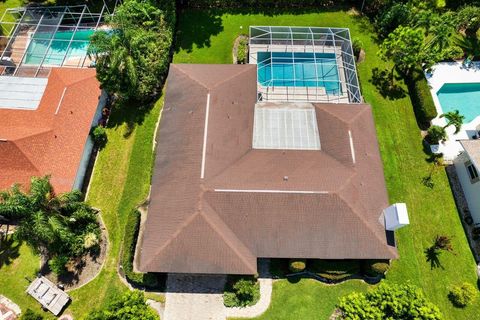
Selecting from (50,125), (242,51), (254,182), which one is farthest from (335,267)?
(50,125)

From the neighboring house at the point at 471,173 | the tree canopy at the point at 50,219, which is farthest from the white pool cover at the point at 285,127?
the tree canopy at the point at 50,219

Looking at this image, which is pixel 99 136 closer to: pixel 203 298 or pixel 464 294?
pixel 203 298

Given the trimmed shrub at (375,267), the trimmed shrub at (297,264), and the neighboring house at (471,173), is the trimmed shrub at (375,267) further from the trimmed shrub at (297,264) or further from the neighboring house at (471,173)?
the neighboring house at (471,173)

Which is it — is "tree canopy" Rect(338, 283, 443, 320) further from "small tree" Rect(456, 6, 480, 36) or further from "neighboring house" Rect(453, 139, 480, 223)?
"small tree" Rect(456, 6, 480, 36)

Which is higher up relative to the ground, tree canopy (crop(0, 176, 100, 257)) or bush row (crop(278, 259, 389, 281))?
tree canopy (crop(0, 176, 100, 257))

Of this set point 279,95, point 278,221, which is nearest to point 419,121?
point 279,95

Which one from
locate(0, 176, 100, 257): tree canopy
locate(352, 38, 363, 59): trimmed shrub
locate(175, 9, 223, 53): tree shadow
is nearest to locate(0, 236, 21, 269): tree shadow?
locate(0, 176, 100, 257): tree canopy

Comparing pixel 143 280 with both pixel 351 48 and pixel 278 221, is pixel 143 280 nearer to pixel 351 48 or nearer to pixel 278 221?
pixel 278 221
